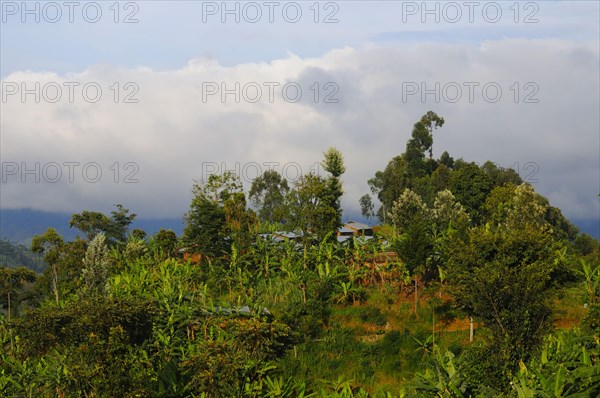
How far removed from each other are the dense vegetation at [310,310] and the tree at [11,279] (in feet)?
0.35

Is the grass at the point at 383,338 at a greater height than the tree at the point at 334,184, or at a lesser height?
lesser

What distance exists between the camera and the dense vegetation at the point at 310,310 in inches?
757

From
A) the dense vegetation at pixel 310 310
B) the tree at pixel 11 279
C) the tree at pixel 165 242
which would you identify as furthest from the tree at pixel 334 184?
the tree at pixel 11 279

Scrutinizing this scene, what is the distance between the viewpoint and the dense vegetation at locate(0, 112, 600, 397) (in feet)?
63.1

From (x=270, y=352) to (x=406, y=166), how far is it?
56855 millimetres

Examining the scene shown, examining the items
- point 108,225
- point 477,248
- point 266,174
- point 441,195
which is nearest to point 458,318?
point 477,248

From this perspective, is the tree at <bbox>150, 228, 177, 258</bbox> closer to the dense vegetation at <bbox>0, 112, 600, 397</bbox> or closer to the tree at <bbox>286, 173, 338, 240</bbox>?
the dense vegetation at <bbox>0, 112, 600, 397</bbox>

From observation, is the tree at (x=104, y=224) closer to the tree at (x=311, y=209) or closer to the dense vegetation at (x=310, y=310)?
the dense vegetation at (x=310, y=310)

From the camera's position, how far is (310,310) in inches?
1280

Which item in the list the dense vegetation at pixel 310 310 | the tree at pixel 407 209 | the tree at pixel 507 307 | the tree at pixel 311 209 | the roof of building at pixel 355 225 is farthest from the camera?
the roof of building at pixel 355 225

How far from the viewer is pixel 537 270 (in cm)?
2238

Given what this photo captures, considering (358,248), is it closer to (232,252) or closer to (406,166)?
(232,252)

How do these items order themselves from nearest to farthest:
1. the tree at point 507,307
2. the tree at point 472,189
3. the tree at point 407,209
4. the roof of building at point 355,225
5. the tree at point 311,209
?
the tree at point 507,307, the tree at point 311,209, the tree at point 407,209, the roof of building at point 355,225, the tree at point 472,189

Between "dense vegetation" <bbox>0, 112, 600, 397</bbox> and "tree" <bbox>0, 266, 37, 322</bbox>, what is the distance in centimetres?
11
